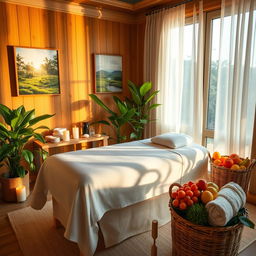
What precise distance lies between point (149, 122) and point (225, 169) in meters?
1.64

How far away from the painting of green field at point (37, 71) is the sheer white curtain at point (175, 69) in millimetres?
1349

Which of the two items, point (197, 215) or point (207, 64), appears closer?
point (197, 215)

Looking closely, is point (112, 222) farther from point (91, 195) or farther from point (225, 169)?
point (225, 169)

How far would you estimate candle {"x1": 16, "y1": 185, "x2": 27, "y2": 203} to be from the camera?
8.72ft

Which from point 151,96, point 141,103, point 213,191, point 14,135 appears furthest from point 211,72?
point 14,135

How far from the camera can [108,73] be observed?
12.1 ft

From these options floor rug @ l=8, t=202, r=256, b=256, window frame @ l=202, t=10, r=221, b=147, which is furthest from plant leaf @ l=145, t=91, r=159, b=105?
floor rug @ l=8, t=202, r=256, b=256

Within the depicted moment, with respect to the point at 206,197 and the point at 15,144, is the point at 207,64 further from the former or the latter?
the point at 15,144

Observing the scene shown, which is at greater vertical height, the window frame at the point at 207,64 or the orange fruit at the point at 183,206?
the window frame at the point at 207,64

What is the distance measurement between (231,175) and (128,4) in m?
2.67

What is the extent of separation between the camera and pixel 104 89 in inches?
145

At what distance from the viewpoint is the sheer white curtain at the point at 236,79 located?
96.1 inches

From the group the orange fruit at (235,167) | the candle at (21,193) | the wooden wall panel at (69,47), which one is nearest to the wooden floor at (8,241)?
the candle at (21,193)

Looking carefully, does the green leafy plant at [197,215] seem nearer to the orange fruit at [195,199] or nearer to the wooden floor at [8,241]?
the orange fruit at [195,199]
